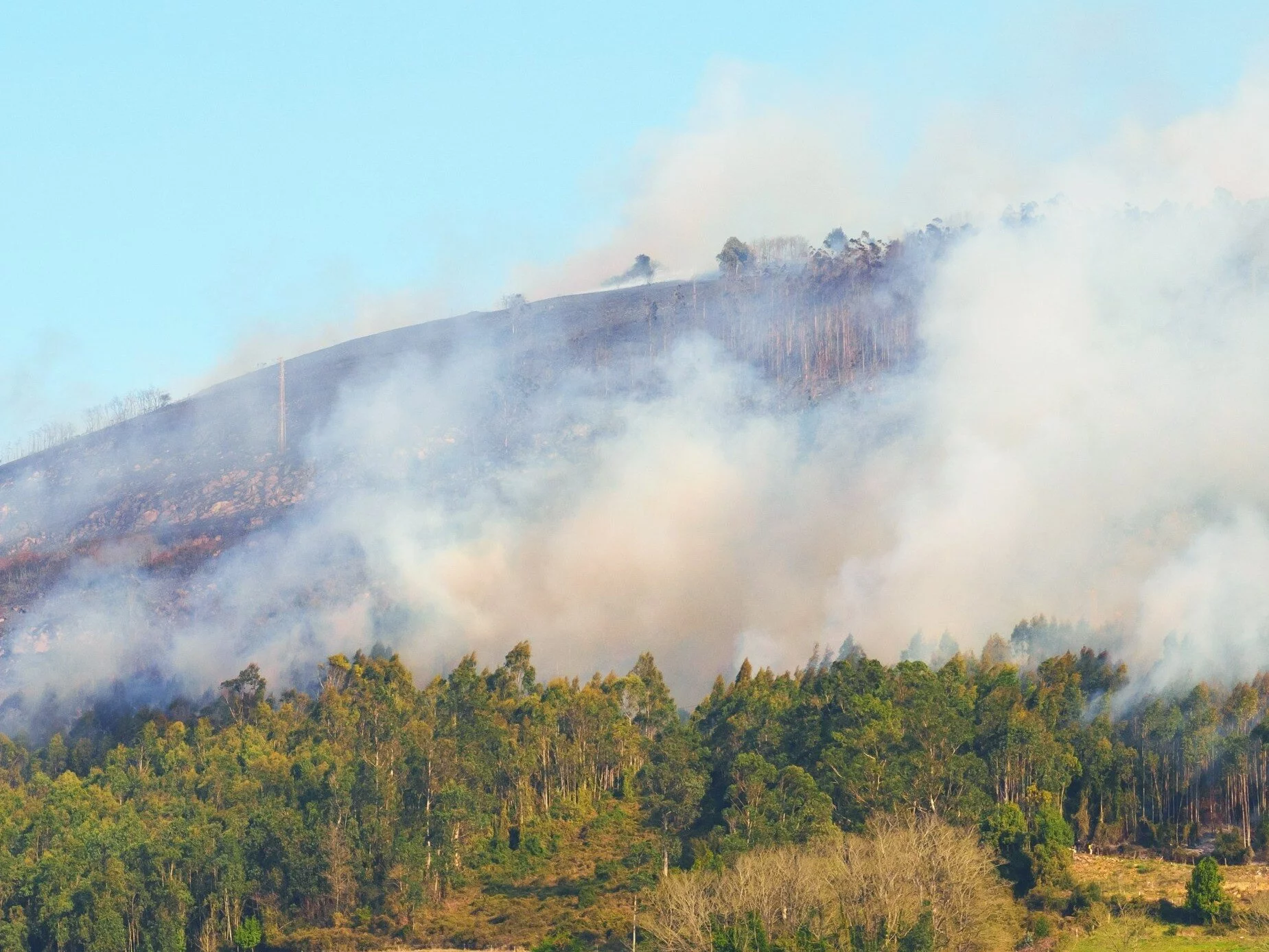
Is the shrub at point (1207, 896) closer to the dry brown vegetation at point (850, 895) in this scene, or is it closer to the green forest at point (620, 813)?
the green forest at point (620, 813)

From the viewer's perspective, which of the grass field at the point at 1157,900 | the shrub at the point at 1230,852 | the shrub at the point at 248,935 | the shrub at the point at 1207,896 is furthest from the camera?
the shrub at the point at 1230,852

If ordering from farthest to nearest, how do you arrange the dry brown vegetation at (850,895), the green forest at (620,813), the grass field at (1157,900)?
the green forest at (620,813), the grass field at (1157,900), the dry brown vegetation at (850,895)

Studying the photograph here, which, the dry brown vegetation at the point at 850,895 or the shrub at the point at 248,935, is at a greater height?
the dry brown vegetation at the point at 850,895

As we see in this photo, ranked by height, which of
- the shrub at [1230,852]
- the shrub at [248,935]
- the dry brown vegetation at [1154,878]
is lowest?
the shrub at [248,935]

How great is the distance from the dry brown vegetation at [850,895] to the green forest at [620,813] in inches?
10.1

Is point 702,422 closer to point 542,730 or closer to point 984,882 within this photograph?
point 542,730

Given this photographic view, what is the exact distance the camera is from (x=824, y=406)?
197m

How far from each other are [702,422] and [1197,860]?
110m

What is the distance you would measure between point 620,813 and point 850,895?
3206 centimetres

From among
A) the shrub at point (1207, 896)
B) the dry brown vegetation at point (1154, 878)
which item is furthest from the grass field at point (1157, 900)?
the shrub at point (1207, 896)

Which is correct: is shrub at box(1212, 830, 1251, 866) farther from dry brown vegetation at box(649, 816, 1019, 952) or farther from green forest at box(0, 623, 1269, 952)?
dry brown vegetation at box(649, 816, 1019, 952)

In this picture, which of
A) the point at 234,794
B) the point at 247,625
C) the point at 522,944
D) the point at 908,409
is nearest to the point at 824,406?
the point at 908,409

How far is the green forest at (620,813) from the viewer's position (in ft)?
289

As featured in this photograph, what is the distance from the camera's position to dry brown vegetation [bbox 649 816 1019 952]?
248ft
